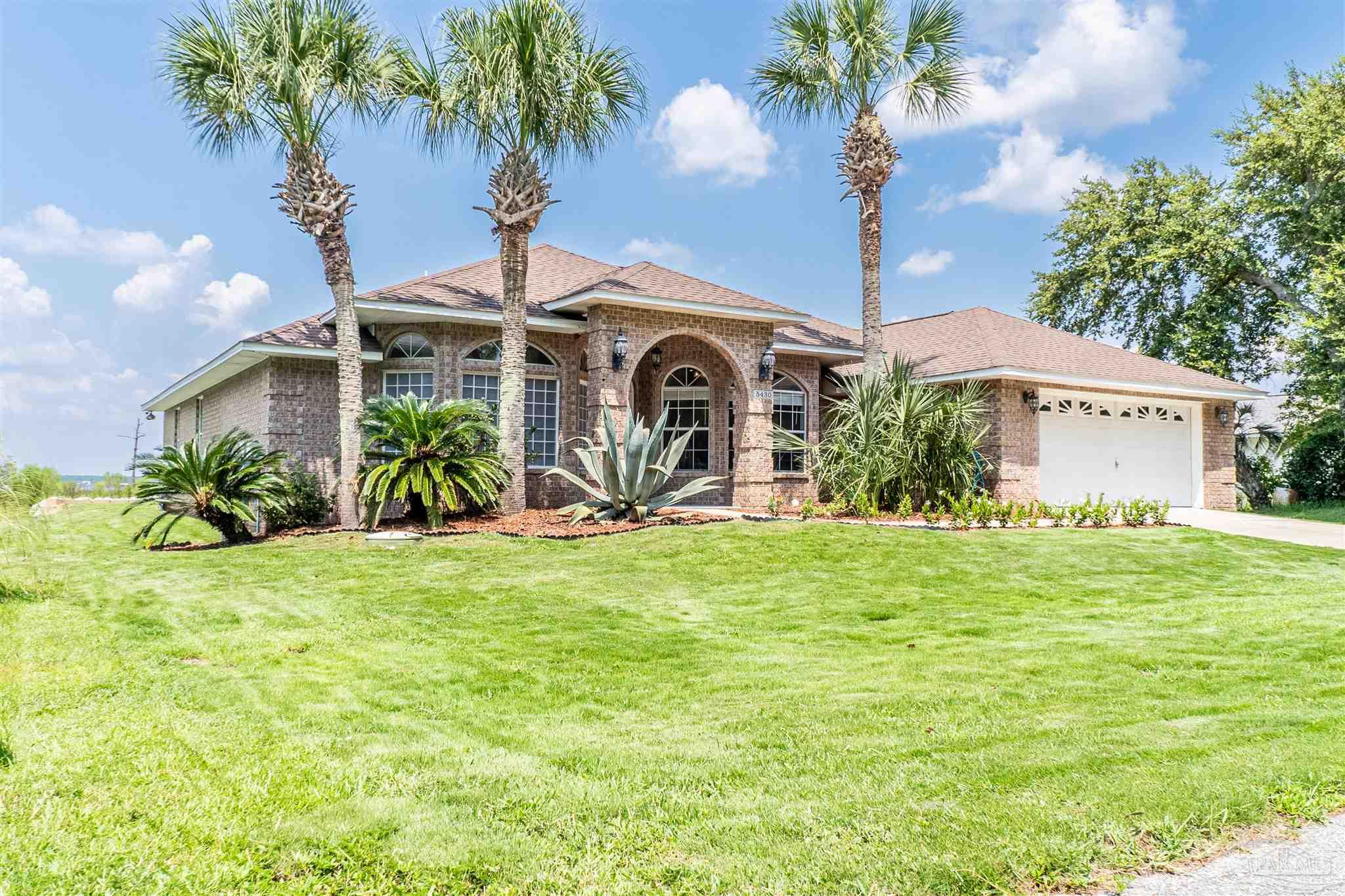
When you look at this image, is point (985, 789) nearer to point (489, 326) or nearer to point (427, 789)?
point (427, 789)

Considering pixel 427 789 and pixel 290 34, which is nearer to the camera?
pixel 427 789

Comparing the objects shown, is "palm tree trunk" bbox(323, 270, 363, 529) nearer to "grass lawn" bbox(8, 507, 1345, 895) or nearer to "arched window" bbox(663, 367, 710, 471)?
"grass lawn" bbox(8, 507, 1345, 895)

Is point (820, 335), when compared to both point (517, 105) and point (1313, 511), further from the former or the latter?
point (1313, 511)

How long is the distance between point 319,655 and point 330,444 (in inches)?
380

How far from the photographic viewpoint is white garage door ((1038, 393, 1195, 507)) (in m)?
17.9

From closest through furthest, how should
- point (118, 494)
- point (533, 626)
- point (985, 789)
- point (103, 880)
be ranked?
point (103, 880) → point (985, 789) → point (533, 626) → point (118, 494)

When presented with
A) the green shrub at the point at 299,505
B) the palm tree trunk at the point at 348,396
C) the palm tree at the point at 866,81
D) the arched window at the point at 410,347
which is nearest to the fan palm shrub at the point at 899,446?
the palm tree at the point at 866,81

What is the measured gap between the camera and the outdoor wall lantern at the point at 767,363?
53.2ft

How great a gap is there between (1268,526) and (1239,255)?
40.8ft

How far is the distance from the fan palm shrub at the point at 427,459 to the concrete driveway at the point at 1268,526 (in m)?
12.5

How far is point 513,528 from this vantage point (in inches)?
509

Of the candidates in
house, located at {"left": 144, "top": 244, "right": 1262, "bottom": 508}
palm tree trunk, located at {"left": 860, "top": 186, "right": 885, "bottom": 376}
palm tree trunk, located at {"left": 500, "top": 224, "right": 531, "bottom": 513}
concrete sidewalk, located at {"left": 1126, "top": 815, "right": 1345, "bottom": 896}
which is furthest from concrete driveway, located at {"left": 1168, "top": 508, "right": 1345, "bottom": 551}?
concrete sidewalk, located at {"left": 1126, "top": 815, "right": 1345, "bottom": 896}

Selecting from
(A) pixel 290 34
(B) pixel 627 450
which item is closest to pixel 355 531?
(B) pixel 627 450

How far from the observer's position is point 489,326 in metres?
15.6
